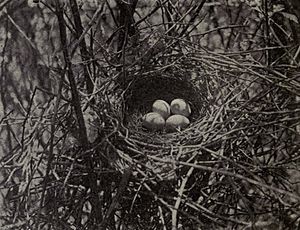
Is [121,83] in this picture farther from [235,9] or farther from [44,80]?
[235,9]

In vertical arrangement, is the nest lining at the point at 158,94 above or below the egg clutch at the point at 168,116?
above

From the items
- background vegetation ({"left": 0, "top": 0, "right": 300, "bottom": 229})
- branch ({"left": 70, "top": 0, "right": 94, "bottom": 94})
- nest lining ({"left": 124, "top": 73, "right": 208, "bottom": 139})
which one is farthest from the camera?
nest lining ({"left": 124, "top": 73, "right": 208, "bottom": 139})

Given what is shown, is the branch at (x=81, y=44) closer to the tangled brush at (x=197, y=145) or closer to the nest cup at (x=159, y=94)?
the tangled brush at (x=197, y=145)

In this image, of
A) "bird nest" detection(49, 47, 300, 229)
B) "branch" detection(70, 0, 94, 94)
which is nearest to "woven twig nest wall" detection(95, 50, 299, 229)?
"bird nest" detection(49, 47, 300, 229)

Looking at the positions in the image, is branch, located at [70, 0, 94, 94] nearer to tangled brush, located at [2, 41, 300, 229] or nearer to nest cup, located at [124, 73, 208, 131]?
tangled brush, located at [2, 41, 300, 229]

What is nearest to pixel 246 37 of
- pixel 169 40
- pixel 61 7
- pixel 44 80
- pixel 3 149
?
pixel 169 40

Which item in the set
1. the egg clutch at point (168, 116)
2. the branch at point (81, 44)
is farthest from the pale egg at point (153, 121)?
the branch at point (81, 44)

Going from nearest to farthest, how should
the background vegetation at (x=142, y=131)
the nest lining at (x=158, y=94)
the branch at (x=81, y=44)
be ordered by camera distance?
1. the branch at (x=81, y=44)
2. the background vegetation at (x=142, y=131)
3. the nest lining at (x=158, y=94)
